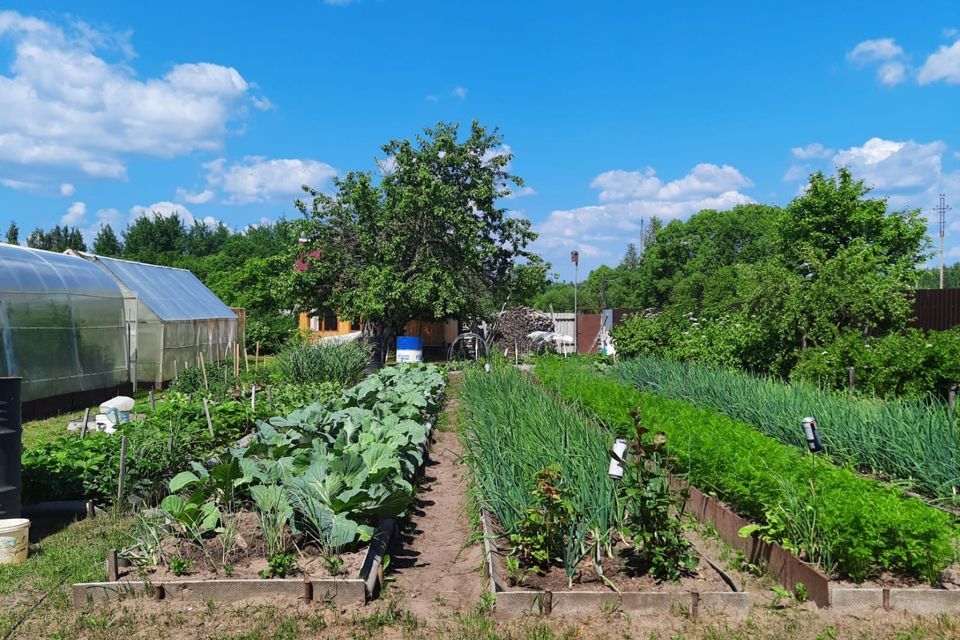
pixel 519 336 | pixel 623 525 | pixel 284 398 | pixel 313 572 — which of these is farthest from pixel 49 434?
pixel 519 336

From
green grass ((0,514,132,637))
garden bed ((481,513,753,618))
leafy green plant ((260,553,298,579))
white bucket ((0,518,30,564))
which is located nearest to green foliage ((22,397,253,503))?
green grass ((0,514,132,637))

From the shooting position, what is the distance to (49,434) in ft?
34.7

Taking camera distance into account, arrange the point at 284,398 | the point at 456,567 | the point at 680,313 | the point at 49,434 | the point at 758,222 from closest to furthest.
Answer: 1. the point at 456,567
2. the point at 49,434
3. the point at 284,398
4. the point at 680,313
5. the point at 758,222

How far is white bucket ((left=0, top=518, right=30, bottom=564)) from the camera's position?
5.14 meters

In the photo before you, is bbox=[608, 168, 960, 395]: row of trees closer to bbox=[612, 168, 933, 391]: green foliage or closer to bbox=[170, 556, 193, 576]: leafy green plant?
bbox=[612, 168, 933, 391]: green foliage

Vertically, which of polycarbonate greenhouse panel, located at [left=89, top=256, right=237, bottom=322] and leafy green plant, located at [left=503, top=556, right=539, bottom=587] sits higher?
polycarbonate greenhouse panel, located at [left=89, top=256, right=237, bottom=322]

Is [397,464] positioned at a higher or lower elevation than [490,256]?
lower

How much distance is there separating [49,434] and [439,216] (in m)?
13.6

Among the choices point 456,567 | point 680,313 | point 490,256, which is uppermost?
point 490,256

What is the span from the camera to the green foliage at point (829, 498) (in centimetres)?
417

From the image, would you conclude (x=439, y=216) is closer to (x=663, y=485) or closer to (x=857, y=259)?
(x=857, y=259)

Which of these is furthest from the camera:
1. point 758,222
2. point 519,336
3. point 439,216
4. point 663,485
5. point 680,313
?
point 758,222

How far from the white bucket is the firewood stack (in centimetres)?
2245

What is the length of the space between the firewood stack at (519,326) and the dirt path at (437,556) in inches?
801
